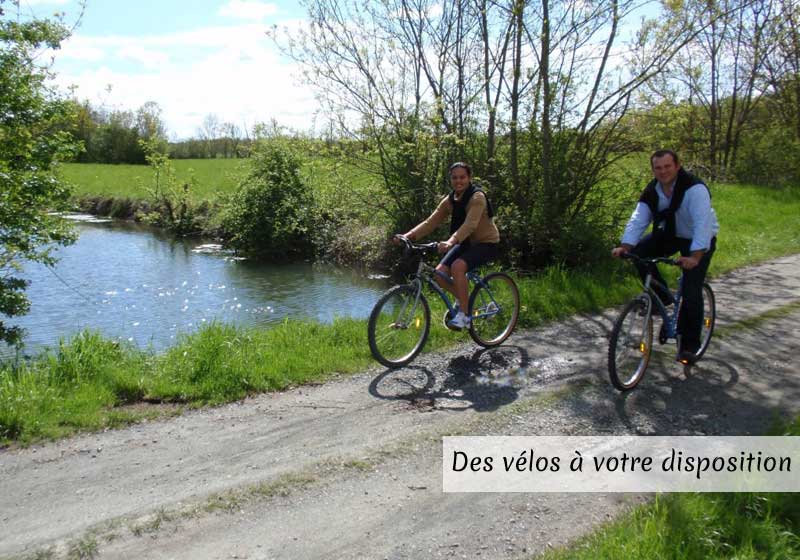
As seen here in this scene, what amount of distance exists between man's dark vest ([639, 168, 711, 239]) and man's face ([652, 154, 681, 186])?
0.26 ft

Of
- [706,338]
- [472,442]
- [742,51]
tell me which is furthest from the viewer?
[742,51]

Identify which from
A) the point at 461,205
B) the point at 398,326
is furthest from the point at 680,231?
the point at 398,326

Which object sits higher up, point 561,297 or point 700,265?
point 700,265

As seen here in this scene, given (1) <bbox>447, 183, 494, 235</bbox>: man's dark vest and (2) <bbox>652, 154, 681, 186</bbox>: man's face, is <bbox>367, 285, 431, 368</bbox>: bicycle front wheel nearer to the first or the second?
(1) <bbox>447, 183, 494, 235</bbox>: man's dark vest

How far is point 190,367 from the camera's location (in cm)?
621

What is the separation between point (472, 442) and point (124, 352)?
4306 mm

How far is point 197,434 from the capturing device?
495 cm

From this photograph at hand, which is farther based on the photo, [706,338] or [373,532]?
[706,338]

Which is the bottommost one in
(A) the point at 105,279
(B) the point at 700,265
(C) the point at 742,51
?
(A) the point at 105,279

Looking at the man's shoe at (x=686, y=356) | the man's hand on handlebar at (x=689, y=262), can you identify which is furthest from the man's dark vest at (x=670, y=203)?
the man's shoe at (x=686, y=356)

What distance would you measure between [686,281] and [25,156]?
29.0 ft

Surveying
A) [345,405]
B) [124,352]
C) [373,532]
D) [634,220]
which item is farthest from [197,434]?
[634,220]

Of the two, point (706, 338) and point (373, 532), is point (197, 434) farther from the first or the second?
point (706, 338)

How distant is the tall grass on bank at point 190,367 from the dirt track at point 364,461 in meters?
0.33
